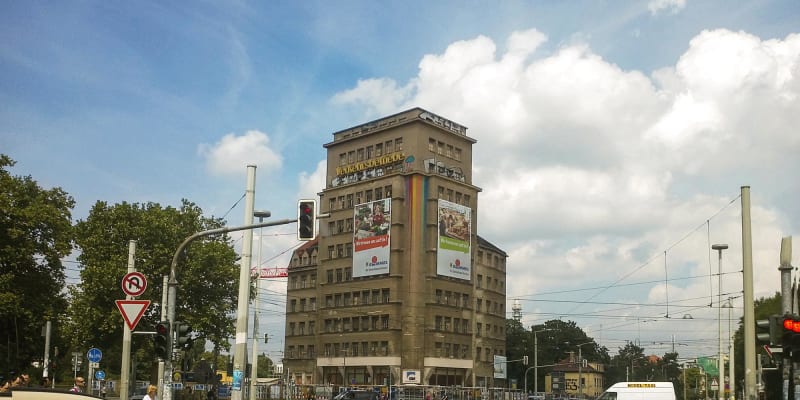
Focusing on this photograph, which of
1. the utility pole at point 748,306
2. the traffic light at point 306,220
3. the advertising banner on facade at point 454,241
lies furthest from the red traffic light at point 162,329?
the advertising banner on facade at point 454,241

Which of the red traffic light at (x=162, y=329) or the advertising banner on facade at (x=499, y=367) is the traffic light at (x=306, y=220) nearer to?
the red traffic light at (x=162, y=329)

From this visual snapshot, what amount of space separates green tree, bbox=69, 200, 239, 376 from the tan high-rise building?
30.9m

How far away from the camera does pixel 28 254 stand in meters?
49.5

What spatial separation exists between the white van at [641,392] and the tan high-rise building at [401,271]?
54201 millimetres

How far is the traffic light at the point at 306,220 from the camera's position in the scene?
66.9ft

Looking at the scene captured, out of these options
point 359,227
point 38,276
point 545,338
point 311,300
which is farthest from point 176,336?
point 545,338

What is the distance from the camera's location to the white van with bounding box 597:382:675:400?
34781 mm

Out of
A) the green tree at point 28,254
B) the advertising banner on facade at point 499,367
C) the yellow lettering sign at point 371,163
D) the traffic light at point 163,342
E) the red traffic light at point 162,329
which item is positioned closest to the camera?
the traffic light at point 163,342

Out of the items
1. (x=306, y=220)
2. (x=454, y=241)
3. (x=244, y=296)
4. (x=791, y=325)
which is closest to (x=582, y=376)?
(x=454, y=241)

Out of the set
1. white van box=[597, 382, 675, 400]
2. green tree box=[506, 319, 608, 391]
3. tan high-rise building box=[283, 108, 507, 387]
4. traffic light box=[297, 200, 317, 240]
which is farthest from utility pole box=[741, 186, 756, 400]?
green tree box=[506, 319, 608, 391]

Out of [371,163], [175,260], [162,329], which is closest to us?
[162,329]

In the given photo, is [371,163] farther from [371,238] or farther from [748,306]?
[748,306]

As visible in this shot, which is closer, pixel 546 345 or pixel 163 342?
pixel 163 342

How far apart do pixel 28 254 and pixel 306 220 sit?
35.9m
